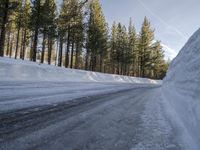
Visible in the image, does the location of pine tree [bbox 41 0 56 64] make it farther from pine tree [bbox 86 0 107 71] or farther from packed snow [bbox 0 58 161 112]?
packed snow [bbox 0 58 161 112]

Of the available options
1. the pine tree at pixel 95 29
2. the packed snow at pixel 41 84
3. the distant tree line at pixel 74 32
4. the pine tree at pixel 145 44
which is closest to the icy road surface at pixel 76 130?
the packed snow at pixel 41 84

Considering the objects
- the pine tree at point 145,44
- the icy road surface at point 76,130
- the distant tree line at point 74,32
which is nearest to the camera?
the icy road surface at point 76,130

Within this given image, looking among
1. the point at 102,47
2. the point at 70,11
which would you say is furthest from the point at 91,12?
the point at 70,11

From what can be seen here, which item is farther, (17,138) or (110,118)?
(110,118)

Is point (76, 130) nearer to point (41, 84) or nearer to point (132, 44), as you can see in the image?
point (41, 84)

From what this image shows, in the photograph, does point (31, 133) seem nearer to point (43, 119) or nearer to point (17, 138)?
point (17, 138)

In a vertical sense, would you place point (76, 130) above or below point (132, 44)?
below

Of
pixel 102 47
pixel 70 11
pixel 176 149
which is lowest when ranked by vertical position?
pixel 176 149

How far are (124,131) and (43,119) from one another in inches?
61.2

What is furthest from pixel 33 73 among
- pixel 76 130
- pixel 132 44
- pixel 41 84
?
pixel 132 44

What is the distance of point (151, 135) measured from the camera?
4520mm

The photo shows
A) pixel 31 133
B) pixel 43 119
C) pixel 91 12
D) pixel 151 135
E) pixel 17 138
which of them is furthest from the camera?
pixel 91 12

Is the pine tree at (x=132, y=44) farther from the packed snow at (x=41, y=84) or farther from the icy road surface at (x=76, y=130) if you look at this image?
the icy road surface at (x=76, y=130)

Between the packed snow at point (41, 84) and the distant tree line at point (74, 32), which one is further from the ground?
the distant tree line at point (74, 32)
